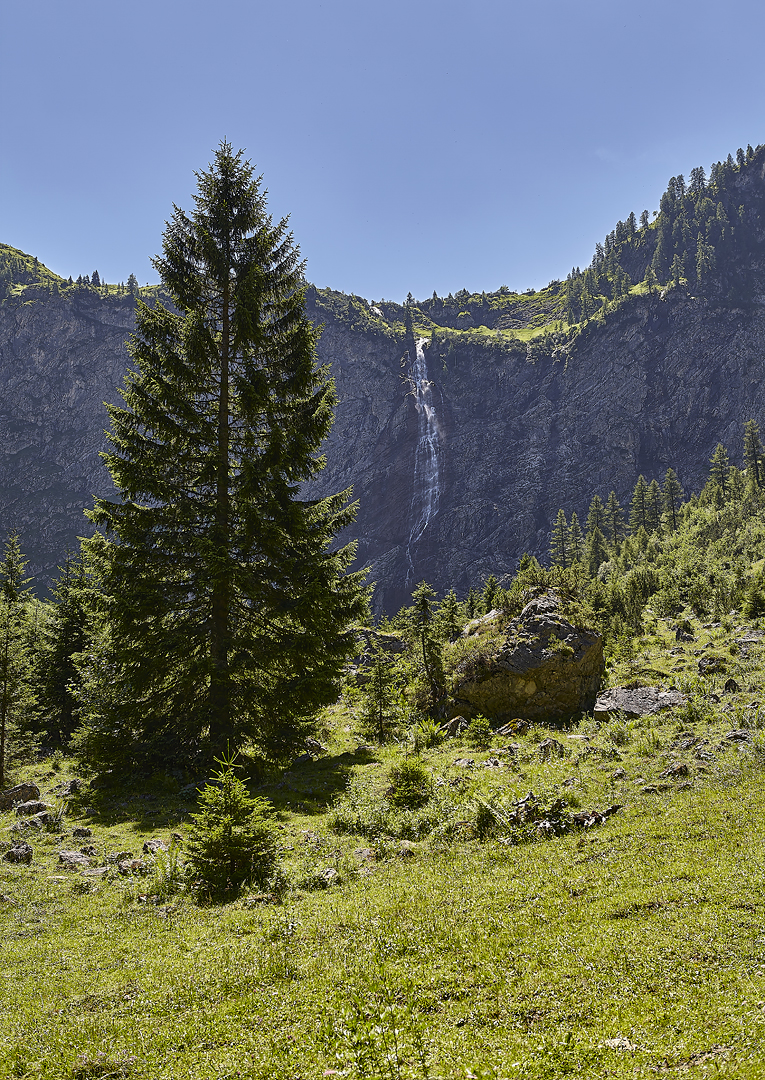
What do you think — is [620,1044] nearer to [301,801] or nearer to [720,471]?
[301,801]

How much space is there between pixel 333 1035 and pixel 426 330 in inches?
8371

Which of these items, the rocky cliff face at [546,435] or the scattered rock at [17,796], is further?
the rocky cliff face at [546,435]

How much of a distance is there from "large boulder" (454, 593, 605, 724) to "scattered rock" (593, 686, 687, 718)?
0.86 m

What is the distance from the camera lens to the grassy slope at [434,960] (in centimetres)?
450

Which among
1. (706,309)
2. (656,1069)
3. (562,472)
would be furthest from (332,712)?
(706,309)

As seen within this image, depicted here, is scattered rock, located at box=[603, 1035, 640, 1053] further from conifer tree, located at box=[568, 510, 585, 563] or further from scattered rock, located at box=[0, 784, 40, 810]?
conifer tree, located at box=[568, 510, 585, 563]

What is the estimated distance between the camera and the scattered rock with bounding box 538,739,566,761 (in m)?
14.6

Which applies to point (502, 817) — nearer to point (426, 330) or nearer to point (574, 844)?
point (574, 844)

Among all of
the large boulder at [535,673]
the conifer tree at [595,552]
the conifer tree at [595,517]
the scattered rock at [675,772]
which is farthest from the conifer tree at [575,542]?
the scattered rock at [675,772]

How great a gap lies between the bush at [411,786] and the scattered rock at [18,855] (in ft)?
24.5

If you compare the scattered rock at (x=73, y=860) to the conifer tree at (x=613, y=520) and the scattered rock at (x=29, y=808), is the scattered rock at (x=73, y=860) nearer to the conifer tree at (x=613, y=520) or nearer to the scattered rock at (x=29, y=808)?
the scattered rock at (x=29, y=808)

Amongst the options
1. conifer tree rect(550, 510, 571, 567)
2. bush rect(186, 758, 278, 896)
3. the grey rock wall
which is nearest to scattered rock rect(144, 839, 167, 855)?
bush rect(186, 758, 278, 896)

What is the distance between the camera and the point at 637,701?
17.8 metres

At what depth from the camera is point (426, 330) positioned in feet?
655
